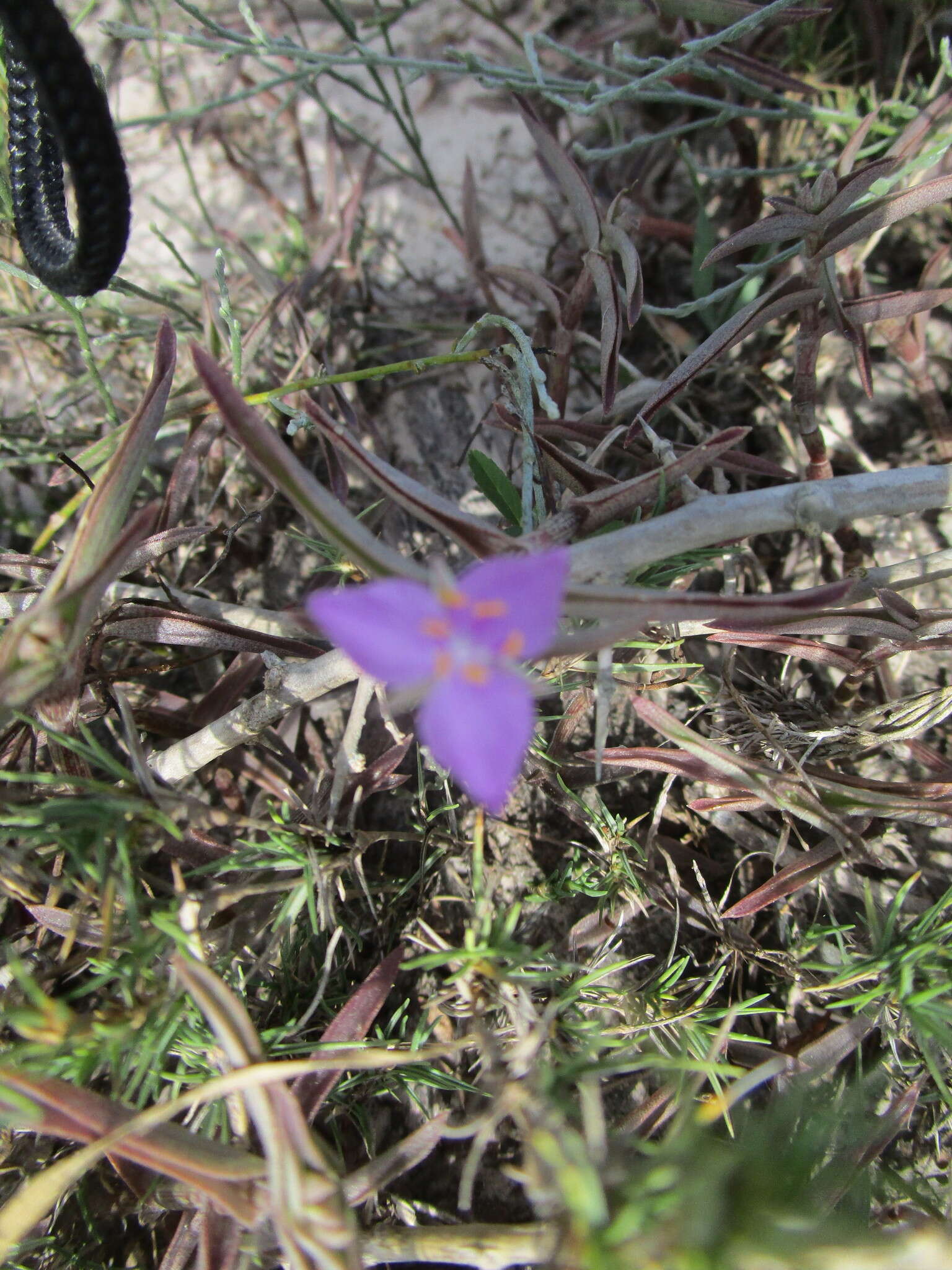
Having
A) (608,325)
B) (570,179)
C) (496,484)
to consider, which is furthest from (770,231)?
(496,484)

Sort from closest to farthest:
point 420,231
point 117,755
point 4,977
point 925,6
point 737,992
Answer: point 4,977, point 737,992, point 117,755, point 925,6, point 420,231

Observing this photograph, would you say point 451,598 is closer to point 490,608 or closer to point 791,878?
point 490,608

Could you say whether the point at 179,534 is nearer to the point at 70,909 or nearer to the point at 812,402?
the point at 70,909

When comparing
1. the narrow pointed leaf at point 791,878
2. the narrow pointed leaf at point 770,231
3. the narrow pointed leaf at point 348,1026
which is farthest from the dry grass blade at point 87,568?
the narrow pointed leaf at point 791,878

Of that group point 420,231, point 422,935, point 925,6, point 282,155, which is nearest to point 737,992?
point 422,935

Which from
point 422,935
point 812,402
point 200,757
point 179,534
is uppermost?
point 179,534

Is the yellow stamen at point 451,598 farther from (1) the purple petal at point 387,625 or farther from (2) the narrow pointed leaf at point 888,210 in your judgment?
(2) the narrow pointed leaf at point 888,210

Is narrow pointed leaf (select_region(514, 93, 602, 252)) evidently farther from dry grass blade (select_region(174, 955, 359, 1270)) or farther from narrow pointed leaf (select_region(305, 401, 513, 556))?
dry grass blade (select_region(174, 955, 359, 1270))

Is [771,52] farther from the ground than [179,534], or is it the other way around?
[771,52]
